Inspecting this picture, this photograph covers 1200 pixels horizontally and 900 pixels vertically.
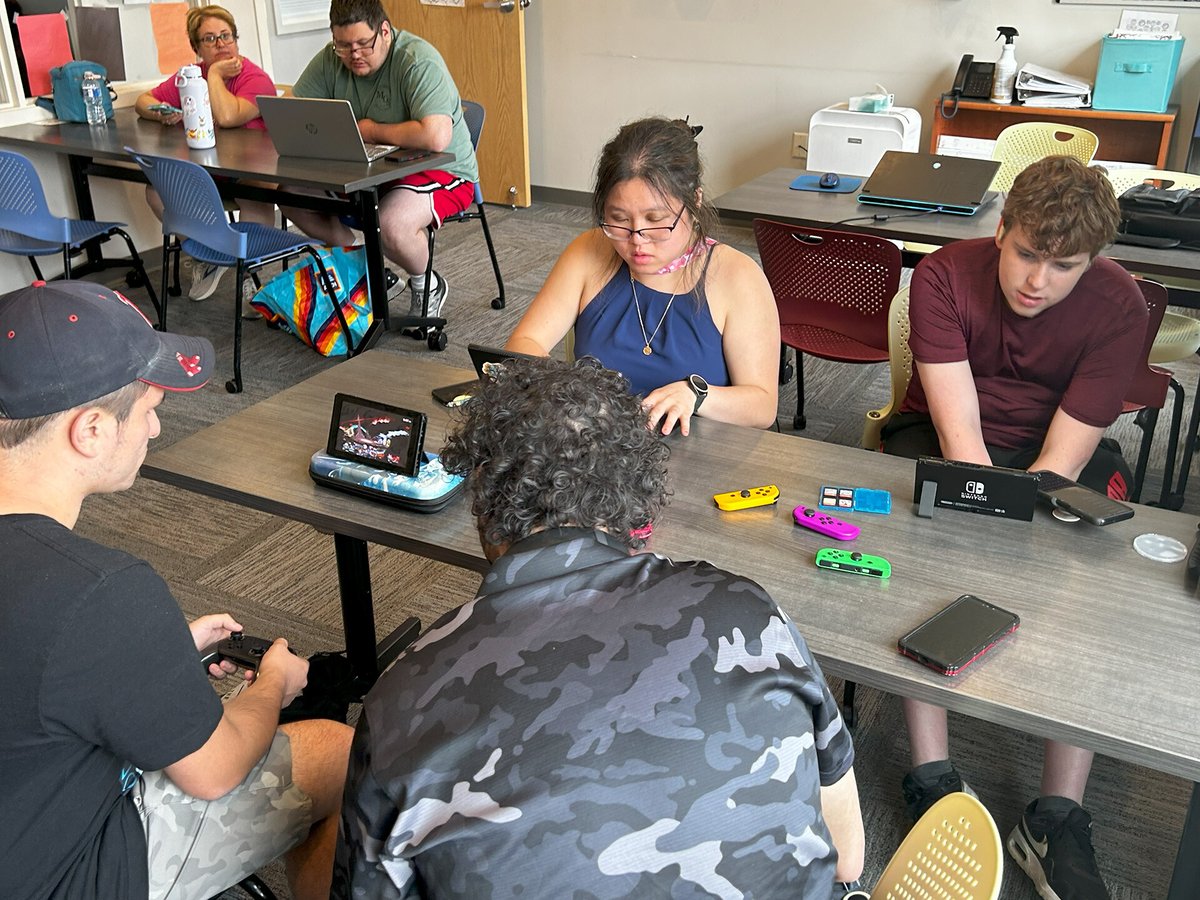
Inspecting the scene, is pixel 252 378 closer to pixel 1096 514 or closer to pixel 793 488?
pixel 793 488

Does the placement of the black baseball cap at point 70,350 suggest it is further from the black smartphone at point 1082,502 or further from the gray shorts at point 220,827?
the black smartphone at point 1082,502

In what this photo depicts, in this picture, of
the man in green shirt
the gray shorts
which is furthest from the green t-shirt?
the gray shorts

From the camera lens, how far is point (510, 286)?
15.6ft

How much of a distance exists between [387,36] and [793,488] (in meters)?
3.09

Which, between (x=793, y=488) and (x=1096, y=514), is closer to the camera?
(x=1096, y=514)

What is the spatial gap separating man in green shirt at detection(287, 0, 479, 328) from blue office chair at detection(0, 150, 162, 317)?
98cm

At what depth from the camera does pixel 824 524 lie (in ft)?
5.11

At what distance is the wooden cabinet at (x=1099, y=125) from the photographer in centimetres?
441

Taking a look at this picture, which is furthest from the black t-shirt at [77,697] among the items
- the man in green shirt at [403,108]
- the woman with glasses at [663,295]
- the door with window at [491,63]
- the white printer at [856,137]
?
the door with window at [491,63]

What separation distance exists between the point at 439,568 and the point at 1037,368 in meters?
1.50

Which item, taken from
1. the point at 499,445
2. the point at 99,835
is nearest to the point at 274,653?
the point at 99,835

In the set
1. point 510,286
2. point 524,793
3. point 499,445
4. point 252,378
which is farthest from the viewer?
point 510,286

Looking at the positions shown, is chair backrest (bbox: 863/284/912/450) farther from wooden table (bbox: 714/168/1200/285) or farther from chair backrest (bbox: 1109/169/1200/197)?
chair backrest (bbox: 1109/169/1200/197)

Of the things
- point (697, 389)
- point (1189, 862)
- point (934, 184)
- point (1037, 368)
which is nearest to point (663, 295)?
point (697, 389)
